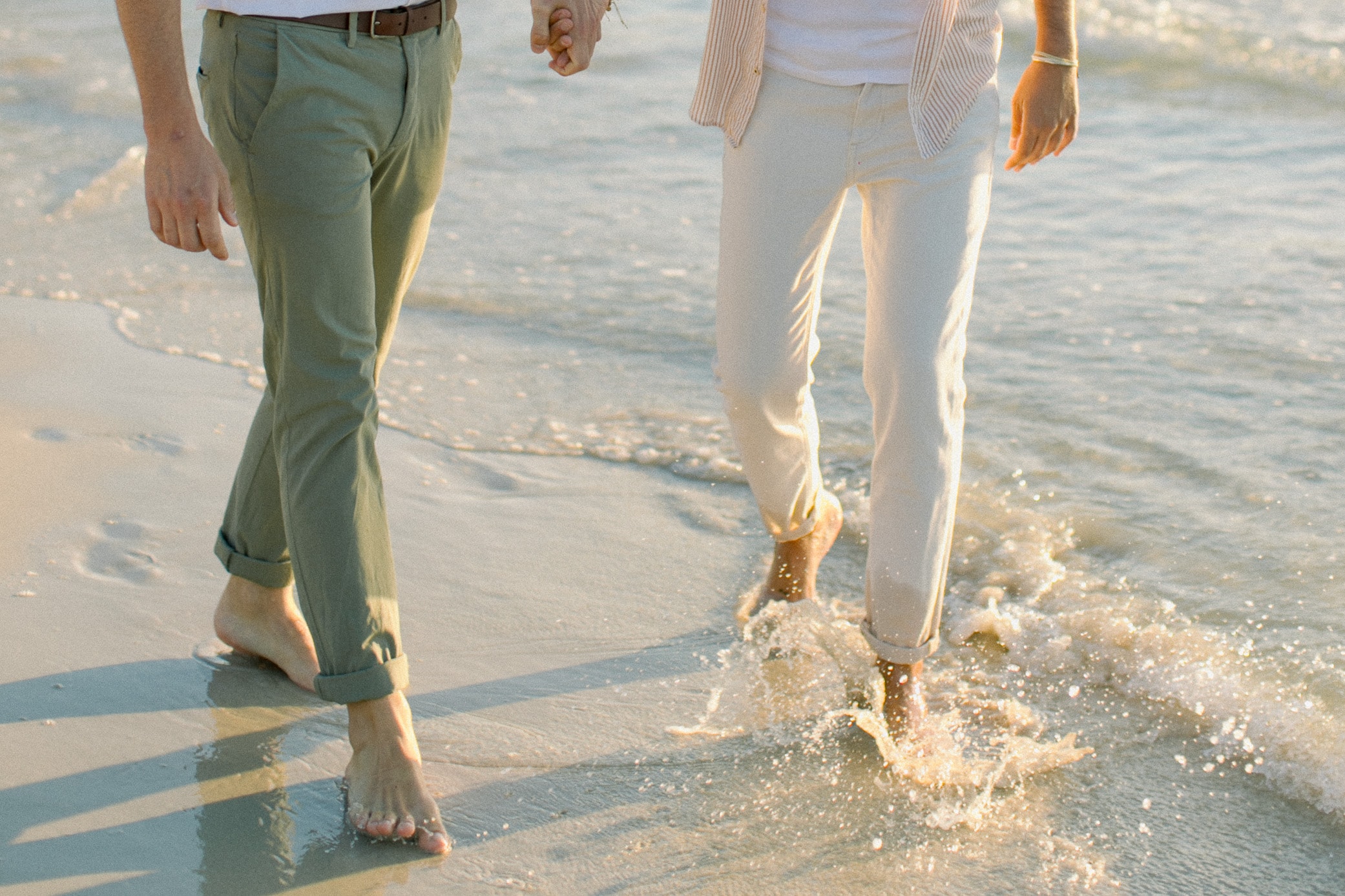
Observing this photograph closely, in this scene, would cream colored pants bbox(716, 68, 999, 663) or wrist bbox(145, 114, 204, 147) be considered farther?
cream colored pants bbox(716, 68, 999, 663)

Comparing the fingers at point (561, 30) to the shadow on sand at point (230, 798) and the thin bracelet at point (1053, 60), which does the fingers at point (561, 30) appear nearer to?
the thin bracelet at point (1053, 60)

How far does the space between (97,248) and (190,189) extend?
153 inches

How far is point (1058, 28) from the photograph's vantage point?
8.61ft

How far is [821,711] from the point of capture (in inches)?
111

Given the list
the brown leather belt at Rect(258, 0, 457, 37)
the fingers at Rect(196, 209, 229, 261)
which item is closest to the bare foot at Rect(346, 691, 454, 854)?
the fingers at Rect(196, 209, 229, 261)

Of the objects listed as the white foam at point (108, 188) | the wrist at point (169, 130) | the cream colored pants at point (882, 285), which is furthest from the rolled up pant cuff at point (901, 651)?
the white foam at point (108, 188)

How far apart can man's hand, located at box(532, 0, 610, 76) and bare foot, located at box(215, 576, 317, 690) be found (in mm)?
1173

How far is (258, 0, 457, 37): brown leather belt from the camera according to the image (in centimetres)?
221

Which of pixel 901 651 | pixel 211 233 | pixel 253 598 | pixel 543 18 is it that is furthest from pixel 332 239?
pixel 901 651

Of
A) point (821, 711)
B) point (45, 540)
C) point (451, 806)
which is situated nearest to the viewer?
point (451, 806)

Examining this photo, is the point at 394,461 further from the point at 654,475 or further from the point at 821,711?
the point at 821,711

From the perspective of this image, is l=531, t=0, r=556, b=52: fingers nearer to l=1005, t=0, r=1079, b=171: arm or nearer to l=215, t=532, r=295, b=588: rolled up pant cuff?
l=1005, t=0, r=1079, b=171: arm

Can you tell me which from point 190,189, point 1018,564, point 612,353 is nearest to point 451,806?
point 190,189

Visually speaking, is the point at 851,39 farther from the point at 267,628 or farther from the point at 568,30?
the point at 267,628
